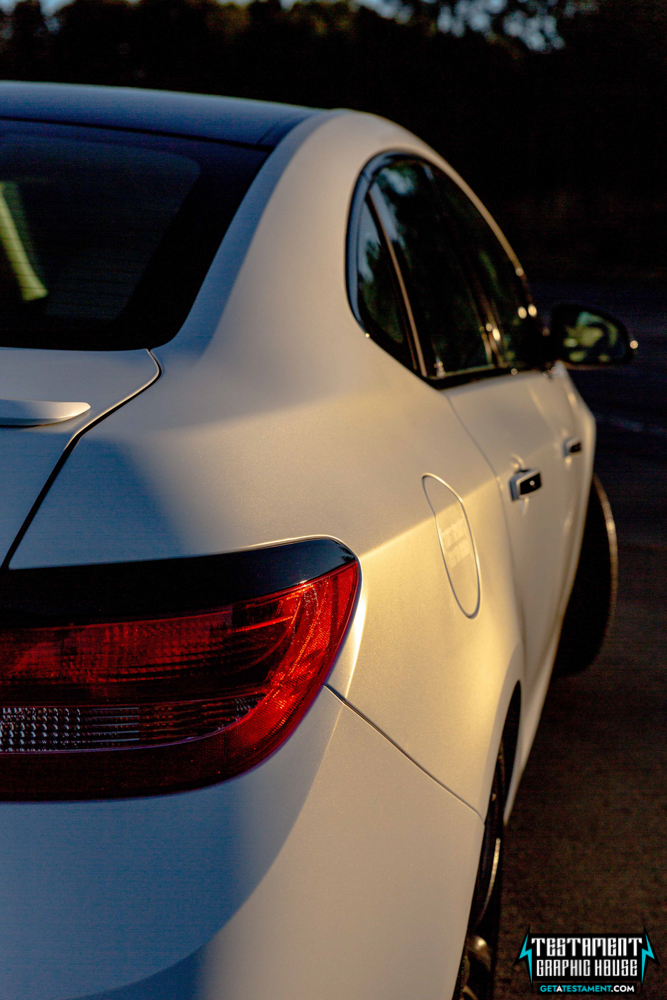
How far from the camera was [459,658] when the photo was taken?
1644mm

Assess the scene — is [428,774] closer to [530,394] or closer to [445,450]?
[445,450]

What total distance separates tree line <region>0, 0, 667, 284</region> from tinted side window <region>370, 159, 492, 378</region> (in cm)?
4410

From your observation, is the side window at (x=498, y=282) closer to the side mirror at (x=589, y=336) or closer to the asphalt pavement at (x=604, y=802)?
the side mirror at (x=589, y=336)

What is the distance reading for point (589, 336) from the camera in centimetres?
357

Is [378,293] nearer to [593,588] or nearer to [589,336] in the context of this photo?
[589,336]

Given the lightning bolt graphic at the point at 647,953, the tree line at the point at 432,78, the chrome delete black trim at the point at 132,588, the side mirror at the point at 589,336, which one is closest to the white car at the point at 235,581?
the chrome delete black trim at the point at 132,588

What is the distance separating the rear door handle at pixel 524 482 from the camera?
2242 millimetres

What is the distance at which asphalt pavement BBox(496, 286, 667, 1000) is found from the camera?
8.78 feet

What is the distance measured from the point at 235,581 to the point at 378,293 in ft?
3.43

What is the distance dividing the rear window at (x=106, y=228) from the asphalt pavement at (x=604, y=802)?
1.83m

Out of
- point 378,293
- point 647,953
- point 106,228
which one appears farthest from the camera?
point 647,953

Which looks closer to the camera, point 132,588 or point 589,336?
point 132,588

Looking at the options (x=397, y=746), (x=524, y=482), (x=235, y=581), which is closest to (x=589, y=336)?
(x=524, y=482)

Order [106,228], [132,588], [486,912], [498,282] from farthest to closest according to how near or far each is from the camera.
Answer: [498,282]
[486,912]
[106,228]
[132,588]
